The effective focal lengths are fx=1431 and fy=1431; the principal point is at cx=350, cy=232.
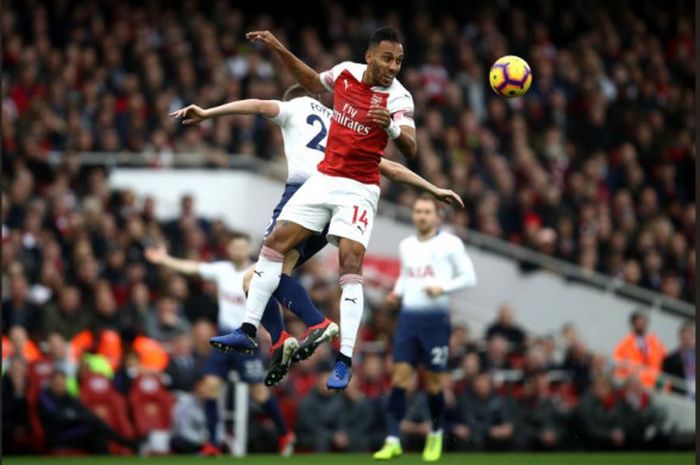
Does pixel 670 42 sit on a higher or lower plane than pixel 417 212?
higher

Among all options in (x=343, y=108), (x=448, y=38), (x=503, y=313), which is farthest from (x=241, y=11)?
(x=343, y=108)

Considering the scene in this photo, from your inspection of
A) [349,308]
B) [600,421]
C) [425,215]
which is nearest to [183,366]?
[425,215]

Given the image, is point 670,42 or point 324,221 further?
point 670,42

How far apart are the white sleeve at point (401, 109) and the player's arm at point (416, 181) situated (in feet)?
1.82

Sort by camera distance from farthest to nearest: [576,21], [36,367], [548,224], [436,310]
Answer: [576,21]
[548,224]
[36,367]
[436,310]

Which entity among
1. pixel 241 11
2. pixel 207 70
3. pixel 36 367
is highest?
pixel 241 11

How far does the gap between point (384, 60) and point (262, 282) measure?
2.00m

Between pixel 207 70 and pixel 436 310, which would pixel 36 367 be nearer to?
pixel 436 310

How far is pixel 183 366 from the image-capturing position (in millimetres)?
17594

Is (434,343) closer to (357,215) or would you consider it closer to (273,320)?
(273,320)

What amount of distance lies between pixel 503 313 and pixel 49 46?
8.99 metres

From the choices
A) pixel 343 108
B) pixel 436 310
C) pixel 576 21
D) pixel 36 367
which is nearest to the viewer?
pixel 343 108

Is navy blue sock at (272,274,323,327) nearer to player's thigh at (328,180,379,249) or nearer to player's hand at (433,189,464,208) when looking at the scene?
player's thigh at (328,180,379,249)

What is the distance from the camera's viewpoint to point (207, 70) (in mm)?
24047
